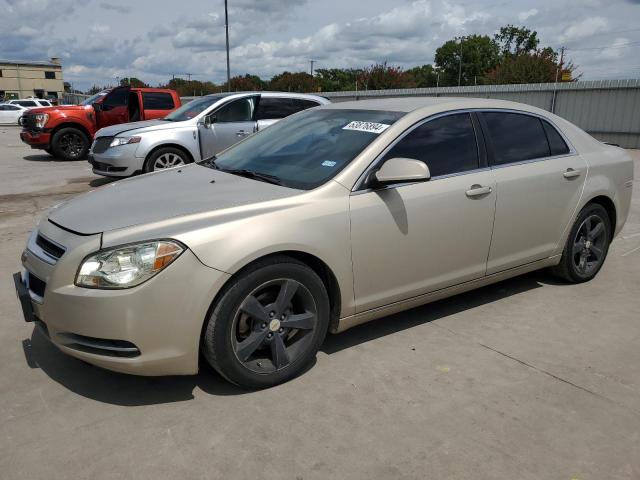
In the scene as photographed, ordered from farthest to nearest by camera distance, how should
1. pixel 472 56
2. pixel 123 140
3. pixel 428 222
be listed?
1. pixel 472 56
2. pixel 123 140
3. pixel 428 222

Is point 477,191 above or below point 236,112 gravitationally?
below

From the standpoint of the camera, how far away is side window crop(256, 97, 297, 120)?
9.84m

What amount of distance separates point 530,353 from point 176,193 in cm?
244

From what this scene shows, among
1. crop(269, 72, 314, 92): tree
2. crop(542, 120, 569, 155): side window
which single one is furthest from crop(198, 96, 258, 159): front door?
crop(269, 72, 314, 92): tree

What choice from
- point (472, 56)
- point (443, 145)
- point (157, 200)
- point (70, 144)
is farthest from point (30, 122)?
point (472, 56)

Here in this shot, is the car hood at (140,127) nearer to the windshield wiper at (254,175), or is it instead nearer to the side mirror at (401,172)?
the windshield wiper at (254,175)

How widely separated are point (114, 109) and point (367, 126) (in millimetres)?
11605

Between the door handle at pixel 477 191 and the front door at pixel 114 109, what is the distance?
11.6m

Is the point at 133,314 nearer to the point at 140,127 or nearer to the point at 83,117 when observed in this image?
the point at 140,127

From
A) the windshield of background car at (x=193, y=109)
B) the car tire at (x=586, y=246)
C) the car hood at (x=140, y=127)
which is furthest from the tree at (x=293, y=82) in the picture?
the car tire at (x=586, y=246)

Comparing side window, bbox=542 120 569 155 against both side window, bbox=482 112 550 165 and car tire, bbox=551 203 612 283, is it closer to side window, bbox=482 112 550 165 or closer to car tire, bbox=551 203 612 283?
side window, bbox=482 112 550 165

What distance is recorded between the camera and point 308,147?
382 cm

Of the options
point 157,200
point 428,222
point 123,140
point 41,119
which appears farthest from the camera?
point 41,119

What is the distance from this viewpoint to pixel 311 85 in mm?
59875
